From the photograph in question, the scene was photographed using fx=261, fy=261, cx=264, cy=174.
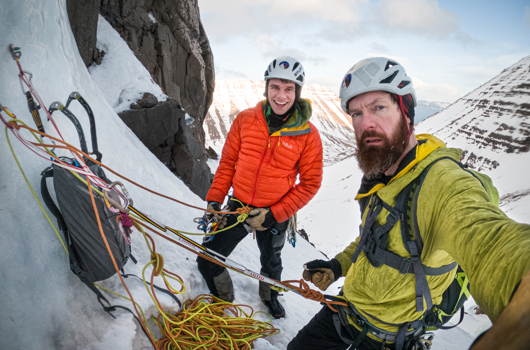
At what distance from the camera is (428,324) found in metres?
1.78

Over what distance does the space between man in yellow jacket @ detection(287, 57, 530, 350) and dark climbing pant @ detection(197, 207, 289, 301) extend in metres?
0.87

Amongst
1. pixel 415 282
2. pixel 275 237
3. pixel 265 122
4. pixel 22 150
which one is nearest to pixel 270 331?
pixel 275 237

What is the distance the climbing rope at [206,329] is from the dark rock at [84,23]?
7.65 m

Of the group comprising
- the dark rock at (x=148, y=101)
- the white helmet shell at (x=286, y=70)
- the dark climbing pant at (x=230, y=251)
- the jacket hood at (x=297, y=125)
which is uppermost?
the dark rock at (x=148, y=101)

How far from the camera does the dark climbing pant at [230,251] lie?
290cm

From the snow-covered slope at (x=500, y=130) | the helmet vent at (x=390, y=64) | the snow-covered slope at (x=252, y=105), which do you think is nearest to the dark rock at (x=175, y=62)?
the helmet vent at (x=390, y=64)

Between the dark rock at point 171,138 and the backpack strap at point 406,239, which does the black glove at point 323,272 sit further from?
the dark rock at point 171,138

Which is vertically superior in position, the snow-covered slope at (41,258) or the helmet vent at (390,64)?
the helmet vent at (390,64)

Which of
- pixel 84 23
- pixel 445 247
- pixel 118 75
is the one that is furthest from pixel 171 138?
pixel 445 247

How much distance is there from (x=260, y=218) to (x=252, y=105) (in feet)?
509

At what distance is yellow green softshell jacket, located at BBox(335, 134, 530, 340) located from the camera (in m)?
0.85

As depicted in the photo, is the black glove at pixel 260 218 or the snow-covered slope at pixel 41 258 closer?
the snow-covered slope at pixel 41 258

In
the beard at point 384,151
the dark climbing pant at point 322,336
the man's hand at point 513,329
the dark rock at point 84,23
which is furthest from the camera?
the dark rock at point 84,23

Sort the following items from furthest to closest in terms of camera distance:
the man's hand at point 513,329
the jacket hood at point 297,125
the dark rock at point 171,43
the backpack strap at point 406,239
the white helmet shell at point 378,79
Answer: the dark rock at point 171,43, the jacket hood at point 297,125, the white helmet shell at point 378,79, the backpack strap at point 406,239, the man's hand at point 513,329
